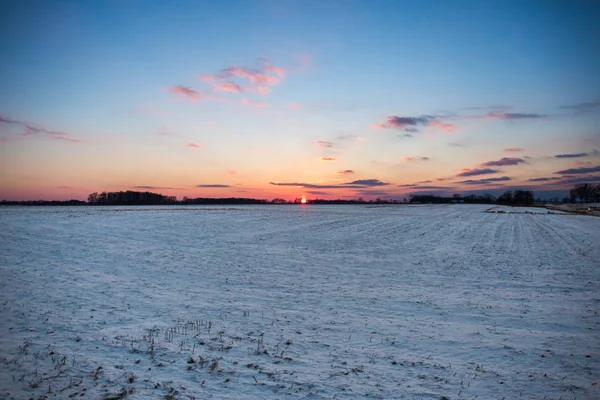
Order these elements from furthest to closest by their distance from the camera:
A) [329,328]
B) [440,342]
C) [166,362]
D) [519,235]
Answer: [519,235], [329,328], [440,342], [166,362]

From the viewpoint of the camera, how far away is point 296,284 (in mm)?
15438

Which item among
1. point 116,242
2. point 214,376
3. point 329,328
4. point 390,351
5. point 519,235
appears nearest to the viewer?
point 214,376

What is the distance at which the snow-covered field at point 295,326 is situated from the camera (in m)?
7.14

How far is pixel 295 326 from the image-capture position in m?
10.4

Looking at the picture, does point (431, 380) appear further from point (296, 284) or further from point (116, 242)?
point (116, 242)

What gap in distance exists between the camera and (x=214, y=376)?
7.33 m

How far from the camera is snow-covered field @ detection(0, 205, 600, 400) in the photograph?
7137 millimetres

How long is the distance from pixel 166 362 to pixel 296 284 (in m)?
8.11

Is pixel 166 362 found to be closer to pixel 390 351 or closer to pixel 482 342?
pixel 390 351

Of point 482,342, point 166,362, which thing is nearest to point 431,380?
point 482,342

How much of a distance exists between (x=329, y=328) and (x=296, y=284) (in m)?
5.27

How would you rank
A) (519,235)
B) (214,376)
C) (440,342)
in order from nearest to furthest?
(214,376), (440,342), (519,235)

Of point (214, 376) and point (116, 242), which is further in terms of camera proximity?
point (116, 242)

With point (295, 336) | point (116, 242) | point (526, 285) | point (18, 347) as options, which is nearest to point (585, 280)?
point (526, 285)
